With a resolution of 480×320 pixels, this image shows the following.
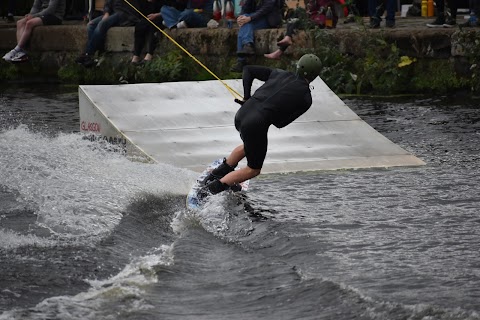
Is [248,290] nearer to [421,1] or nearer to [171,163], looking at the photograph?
[171,163]

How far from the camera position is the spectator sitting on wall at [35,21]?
22.1m

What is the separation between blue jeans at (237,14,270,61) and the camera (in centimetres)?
1922

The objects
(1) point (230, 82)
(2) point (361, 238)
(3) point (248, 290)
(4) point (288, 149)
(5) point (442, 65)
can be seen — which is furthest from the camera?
(5) point (442, 65)

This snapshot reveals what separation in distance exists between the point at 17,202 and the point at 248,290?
360cm

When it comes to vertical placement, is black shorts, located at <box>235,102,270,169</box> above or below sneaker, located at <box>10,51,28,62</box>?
above

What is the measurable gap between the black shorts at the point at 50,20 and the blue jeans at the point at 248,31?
4.82 m

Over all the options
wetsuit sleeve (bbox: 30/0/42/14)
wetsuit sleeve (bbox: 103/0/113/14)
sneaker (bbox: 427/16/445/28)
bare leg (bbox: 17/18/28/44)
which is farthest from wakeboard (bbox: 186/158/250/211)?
wetsuit sleeve (bbox: 30/0/42/14)

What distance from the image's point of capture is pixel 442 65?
18.1 metres

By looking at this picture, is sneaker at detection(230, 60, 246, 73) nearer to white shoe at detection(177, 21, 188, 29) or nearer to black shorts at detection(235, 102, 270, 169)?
white shoe at detection(177, 21, 188, 29)

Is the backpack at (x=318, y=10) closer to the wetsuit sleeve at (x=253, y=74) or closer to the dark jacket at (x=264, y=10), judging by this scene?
the dark jacket at (x=264, y=10)

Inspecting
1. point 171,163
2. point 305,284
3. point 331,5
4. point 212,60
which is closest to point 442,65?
point 331,5

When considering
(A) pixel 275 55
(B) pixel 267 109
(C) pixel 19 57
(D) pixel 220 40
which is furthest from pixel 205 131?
(C) pixel 19 57

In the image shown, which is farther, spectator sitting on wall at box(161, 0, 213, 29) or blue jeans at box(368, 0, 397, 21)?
spectator sitting on wall at box(161, 0, 213, 29)

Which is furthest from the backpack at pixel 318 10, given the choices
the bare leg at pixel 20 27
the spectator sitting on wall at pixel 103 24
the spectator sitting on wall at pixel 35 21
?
the bare leg at pixel 20 27
